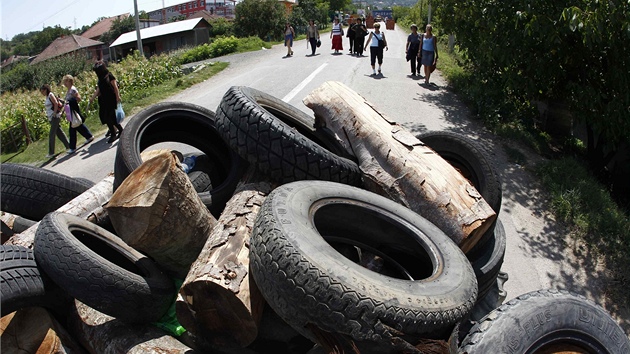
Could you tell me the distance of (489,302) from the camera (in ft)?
14.9

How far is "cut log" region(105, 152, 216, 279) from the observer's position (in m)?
3.68

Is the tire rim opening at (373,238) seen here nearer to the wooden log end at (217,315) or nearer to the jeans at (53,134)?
the wooden log end at (217,315)

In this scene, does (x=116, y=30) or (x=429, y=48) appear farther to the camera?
(x=116, y=30)

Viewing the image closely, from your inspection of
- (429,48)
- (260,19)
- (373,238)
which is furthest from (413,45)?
(260,19)

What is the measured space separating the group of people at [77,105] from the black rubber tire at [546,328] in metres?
9.04

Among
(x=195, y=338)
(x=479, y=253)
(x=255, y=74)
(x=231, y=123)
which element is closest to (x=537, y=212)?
(x=479, y=253)

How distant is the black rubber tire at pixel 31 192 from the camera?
17.1 ft

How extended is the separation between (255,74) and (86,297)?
15.4 metres

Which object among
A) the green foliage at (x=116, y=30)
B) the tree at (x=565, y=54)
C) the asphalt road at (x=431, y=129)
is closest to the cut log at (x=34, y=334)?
the asphalt road at (x=431, y=129)

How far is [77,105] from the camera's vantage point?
1049cm

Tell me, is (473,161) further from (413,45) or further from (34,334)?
(413,45)

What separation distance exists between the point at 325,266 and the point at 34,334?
2367mm

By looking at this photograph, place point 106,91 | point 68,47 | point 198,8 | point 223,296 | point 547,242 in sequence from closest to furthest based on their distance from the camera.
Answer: point 223,296 < point 547,242 < point 106,91 < point 68,47 < point 198,8

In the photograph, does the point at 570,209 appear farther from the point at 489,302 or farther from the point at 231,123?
the point at 231,123
